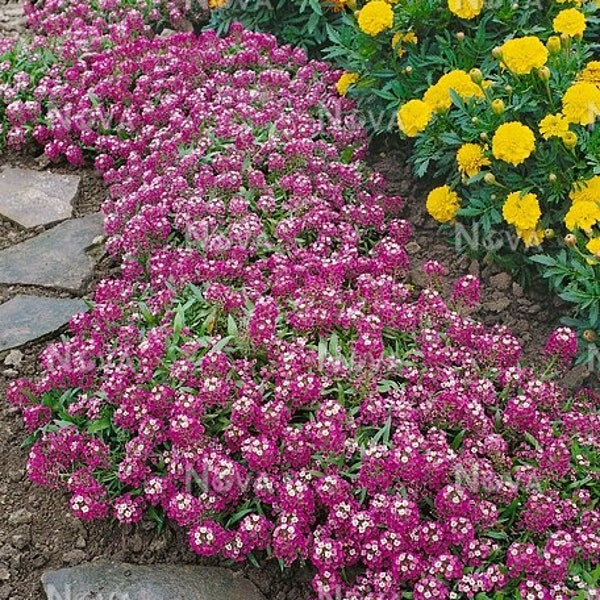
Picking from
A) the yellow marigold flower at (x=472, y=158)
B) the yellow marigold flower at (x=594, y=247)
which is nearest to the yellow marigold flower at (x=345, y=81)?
the yellow marigold flower at (x=472, y=158)

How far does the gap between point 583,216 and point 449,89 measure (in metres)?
0.92

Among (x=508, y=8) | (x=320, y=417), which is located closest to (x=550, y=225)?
(x=508, y=8)

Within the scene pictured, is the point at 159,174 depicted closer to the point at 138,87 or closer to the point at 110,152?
the point at 110,152

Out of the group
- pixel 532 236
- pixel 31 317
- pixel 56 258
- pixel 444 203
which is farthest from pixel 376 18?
pixel 31 317

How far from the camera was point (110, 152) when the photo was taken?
16.8 ft

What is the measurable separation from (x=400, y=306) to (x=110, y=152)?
86.7 inches

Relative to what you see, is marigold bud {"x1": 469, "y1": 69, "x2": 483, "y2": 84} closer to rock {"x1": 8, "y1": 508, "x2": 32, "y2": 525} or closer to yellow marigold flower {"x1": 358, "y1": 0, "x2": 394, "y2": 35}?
yellow marigold flower {"x1": 358, "y1": 0, "x2": 394, "y2": 35}

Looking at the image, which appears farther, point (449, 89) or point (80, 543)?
point (449, 89)

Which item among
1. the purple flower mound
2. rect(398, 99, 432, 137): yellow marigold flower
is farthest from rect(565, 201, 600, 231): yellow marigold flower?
rect(398, 99, 432, 137): yellow marigold flower

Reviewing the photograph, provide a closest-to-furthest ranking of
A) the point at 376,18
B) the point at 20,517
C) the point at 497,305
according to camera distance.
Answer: the point at 20,517, the point at 497,305, the point at 376,18

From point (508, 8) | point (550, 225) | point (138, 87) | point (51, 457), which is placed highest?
point (508, 8)

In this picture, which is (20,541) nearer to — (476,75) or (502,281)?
(502,281)

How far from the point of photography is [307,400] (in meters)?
3.33

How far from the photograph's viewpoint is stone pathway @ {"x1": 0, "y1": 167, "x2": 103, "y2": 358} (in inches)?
165
